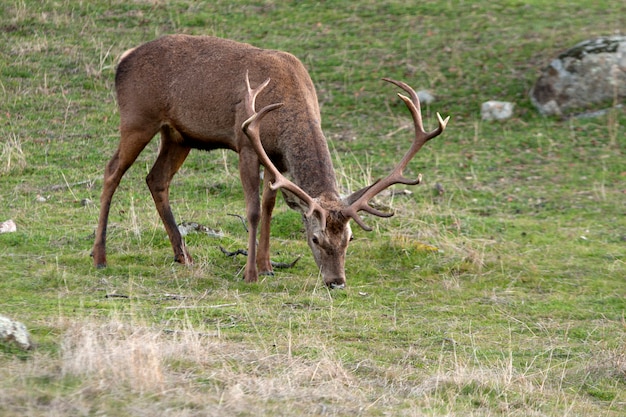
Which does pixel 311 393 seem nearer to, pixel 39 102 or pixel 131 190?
pixel 131 190

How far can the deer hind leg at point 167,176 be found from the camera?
32.2 ft

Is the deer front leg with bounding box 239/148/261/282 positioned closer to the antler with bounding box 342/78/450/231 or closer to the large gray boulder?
the antler with bounding box 342/78/450/231

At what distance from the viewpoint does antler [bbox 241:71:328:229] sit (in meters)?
8.44

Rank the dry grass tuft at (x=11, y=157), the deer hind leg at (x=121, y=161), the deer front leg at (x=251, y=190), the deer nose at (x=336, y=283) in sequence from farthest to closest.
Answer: the dry grass tuft at (x=11, y=157) < the deer hind leg at (x=121, y=161) < the deer front leg at (x=251, y=190) < the deer nose at (x=336, y=283)

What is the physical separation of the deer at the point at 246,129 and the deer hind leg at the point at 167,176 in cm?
1

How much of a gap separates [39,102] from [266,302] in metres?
7.48

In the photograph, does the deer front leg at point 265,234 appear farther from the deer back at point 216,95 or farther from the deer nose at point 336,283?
the deer nose at point 336,283

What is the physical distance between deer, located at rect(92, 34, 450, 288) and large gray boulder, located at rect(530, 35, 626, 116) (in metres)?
5.75

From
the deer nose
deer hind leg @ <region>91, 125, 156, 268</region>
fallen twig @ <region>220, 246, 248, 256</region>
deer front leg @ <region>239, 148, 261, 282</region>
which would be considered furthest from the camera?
fallen twig @ <region>220, 246, 248, 256</region>

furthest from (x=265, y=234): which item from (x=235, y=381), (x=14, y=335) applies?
(x=235, y=381)

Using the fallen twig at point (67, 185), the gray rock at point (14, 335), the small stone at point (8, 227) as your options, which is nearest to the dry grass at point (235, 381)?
the gray rock at point (14, 335)

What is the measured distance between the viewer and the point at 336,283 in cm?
870

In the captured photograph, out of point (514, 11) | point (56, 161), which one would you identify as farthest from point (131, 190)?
point (514, 11)

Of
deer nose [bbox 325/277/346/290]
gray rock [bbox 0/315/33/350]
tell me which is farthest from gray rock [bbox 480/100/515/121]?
gray rock [bbox 0/315/33/350]
